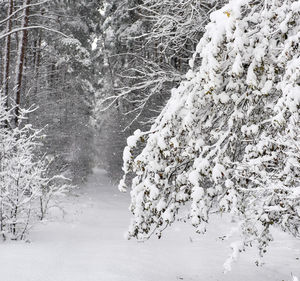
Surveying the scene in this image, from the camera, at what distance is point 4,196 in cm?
722

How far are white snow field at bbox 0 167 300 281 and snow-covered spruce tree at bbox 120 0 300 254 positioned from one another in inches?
57.7

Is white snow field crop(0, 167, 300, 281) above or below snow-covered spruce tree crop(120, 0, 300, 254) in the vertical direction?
below

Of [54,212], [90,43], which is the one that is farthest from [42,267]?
[90,43]

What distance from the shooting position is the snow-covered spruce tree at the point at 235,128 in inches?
144

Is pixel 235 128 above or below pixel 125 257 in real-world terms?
above

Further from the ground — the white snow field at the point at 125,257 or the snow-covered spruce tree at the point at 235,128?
the snow-covered spruce tree at the point at 235,128

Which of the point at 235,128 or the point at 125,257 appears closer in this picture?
the point at 235,128

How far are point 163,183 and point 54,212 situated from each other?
8761 millimetres

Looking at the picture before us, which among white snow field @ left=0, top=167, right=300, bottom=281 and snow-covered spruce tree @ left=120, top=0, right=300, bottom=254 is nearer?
snow-covered spruce tree @ left=120, top=0, right=300, bottom=254

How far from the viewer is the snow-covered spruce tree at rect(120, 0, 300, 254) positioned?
365cm

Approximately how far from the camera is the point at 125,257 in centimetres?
681

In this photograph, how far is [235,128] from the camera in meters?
4.39

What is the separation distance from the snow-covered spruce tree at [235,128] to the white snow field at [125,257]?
1.47 metres

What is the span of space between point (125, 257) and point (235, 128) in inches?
146
